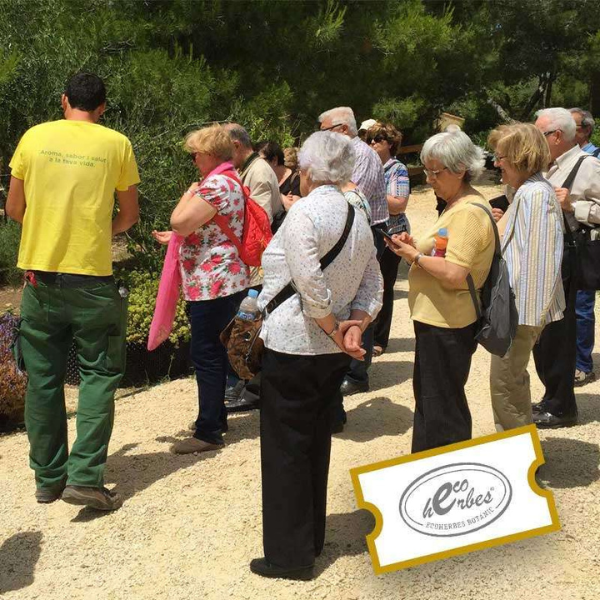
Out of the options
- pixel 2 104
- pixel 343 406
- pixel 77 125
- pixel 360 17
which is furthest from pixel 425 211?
pixel 77 125

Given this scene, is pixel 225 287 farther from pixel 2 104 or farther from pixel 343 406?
pixel 2 104

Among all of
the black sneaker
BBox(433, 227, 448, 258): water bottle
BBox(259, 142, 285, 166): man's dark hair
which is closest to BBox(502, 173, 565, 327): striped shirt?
BBox(433, 227, 448, 258): water bottle

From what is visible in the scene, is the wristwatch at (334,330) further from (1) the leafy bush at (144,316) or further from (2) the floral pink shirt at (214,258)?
(1) the leafy bush at (144,316)

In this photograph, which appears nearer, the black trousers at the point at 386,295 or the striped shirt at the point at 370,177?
the striped shirt at the point at 370,177

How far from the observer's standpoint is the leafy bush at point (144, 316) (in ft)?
22.9

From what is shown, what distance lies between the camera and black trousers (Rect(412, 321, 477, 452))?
13.1 ft

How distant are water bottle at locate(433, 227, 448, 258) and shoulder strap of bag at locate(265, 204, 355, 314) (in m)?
0.47

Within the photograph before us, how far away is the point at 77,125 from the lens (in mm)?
4352

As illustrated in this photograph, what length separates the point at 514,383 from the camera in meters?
4.55

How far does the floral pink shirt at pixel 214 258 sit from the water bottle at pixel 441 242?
1395 mm

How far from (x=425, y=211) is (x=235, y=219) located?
12.3 metres

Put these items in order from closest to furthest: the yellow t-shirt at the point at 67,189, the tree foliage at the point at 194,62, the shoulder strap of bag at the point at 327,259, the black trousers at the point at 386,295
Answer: the shoulder strap of bag at the point at 327,259 < the yellow t-shirt at the point at 67,189 < the black trousers at the point at 386,295 < the tree foliage at the point at 194,62

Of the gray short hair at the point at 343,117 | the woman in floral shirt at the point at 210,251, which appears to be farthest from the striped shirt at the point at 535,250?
the gray short hair at the point at 343,117

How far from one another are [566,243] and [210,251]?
1978 millimetres
